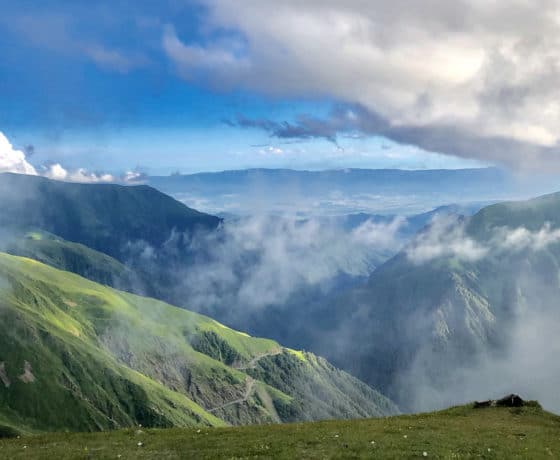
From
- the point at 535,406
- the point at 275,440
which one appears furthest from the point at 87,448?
the point at 535,406

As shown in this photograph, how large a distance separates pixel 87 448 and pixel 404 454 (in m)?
28.7

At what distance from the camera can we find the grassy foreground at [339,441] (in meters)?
40.6

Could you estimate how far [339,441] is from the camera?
4475 cm

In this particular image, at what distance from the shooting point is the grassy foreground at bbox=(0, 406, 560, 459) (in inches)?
1600

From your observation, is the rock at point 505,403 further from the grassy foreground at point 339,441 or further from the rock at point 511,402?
the grassy foreground at point 339,441

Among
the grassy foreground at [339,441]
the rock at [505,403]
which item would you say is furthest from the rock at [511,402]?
the grassy foreground at [339,441]

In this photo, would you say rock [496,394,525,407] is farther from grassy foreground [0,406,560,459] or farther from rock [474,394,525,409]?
grassy foreground [0,406,560,459]

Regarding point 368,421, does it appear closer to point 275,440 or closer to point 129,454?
point 275,440

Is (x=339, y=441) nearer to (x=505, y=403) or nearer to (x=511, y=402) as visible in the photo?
(x=505, y=403)

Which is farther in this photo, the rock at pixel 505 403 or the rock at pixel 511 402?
the rock at pixel 511 402

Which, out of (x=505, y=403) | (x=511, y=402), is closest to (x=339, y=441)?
(x=505, y=403)

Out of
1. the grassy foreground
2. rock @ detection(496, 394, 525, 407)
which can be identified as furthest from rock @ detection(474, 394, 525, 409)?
the grassy foreground

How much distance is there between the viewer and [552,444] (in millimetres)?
44875

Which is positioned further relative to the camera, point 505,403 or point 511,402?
point 505,403
